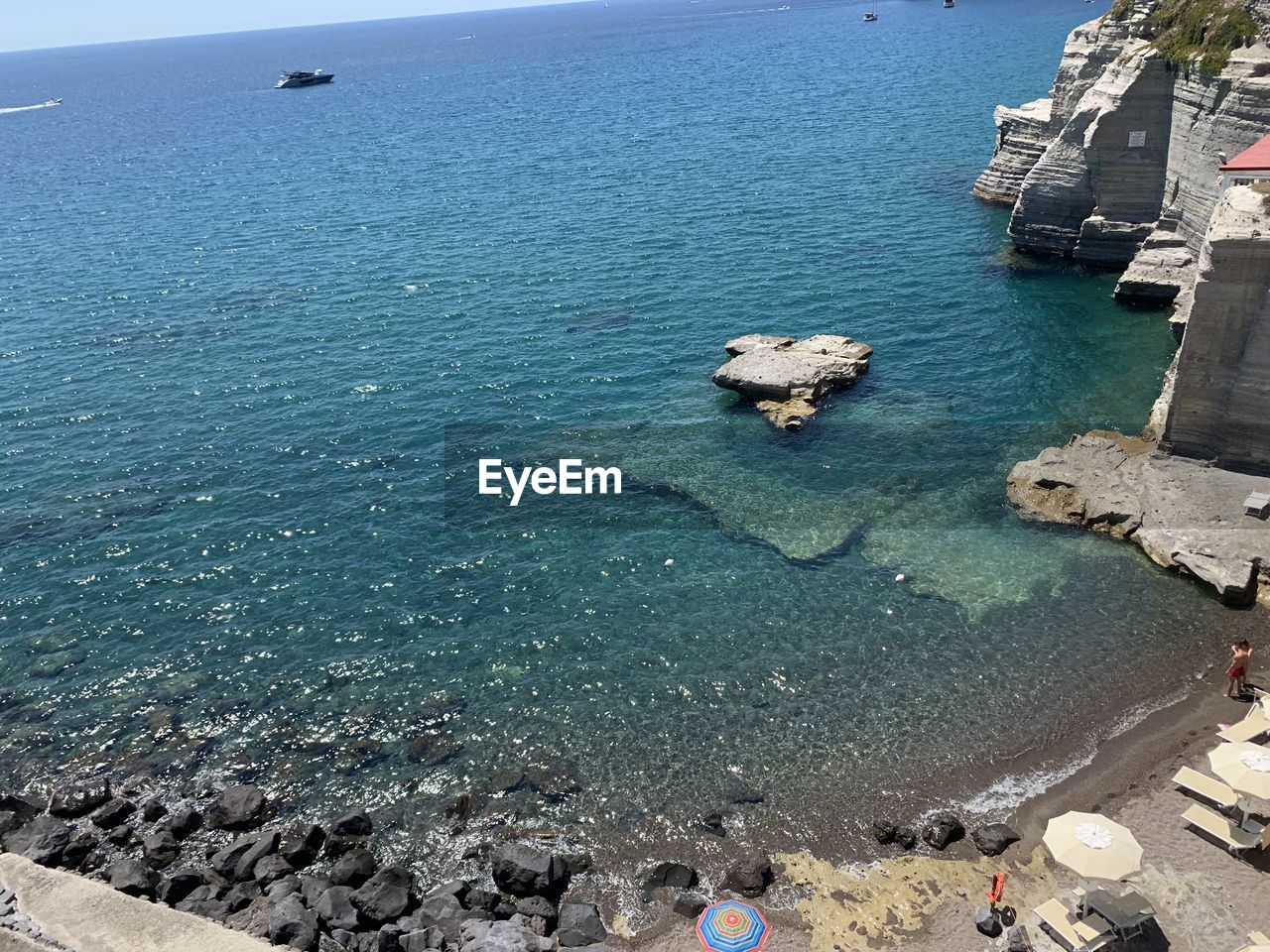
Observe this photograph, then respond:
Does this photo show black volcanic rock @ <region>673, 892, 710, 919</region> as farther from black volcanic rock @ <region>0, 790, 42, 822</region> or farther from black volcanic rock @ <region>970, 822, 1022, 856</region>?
black volcanic rock @ <region>0, 790, 42, 822</region>

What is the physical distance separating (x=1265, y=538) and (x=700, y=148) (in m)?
88.0

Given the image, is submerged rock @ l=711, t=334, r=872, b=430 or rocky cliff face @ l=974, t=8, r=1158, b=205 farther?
rocky cliff face @ l=974, t=8, r=1158, b=205

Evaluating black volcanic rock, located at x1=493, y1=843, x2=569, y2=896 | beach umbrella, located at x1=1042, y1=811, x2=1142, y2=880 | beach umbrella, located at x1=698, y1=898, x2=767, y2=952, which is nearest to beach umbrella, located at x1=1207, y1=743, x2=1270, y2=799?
beach umbrella, located at x1=1042, y1=811, x2=1142, y2=880

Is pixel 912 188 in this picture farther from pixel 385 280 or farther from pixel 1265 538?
pixel 1265 538

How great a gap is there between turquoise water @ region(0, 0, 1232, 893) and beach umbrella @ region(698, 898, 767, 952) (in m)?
3.39

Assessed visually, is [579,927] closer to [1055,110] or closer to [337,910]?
[337,910]

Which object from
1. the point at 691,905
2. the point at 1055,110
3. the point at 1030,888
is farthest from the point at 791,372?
the point at 1055,110

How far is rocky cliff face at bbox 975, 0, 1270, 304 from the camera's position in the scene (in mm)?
51094

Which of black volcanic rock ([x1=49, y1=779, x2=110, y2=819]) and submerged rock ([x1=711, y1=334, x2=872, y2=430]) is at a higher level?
submerged rock ([x1=711, y1=334, x2=872, y2=430])

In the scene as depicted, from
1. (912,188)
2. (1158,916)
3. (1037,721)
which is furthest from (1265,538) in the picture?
(912,188)

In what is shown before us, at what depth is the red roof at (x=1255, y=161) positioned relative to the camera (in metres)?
40.6

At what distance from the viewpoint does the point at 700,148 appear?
111 metres

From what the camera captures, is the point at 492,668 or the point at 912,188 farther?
the point at 912,188

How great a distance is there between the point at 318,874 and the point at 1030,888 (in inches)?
784
